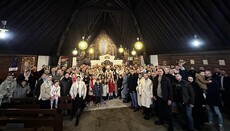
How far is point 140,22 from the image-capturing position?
8844mm

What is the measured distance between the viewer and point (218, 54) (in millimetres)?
6809

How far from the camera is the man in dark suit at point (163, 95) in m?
3.70

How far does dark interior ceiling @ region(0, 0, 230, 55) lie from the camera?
15.6ft

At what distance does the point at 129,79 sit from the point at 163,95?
2644mm

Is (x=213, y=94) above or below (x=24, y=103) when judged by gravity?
above

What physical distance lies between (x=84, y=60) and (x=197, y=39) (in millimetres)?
14170

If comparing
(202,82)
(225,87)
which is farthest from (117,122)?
(225,87)

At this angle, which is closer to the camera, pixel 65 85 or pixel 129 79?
pixel 65 85

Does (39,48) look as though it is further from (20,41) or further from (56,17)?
(56,17)

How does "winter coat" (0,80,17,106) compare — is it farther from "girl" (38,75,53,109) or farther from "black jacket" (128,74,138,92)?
"black jacket" (128,74,138,92)

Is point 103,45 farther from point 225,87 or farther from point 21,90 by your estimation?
point 225,87

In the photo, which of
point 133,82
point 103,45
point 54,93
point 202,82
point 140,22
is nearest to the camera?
point 202,82

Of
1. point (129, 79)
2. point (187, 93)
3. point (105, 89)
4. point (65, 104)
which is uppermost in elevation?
point (129, 79)

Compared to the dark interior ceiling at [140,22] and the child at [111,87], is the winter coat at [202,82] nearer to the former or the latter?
the dark interior ceiling at [140,22]
